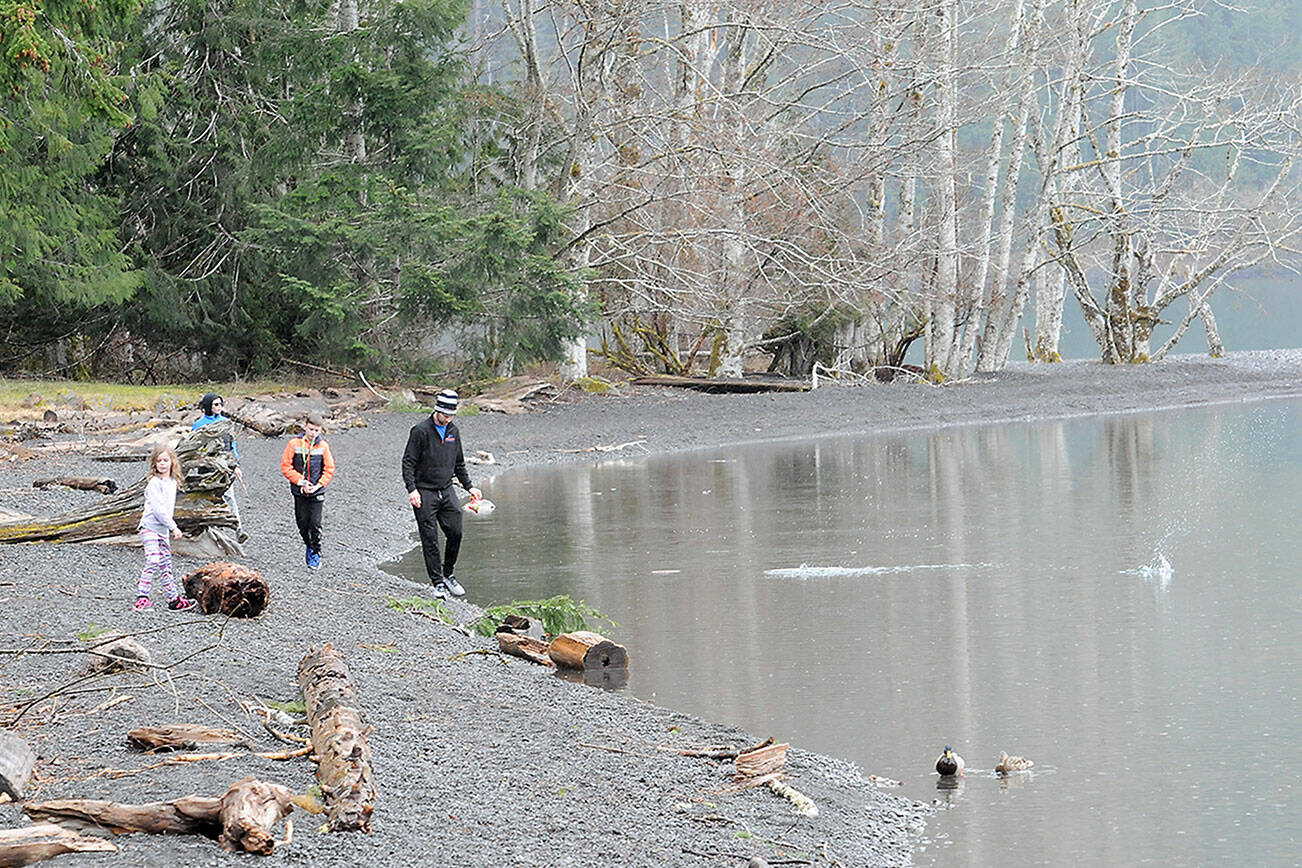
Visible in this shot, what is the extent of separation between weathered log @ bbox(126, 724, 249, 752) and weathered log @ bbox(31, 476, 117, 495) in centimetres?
1007

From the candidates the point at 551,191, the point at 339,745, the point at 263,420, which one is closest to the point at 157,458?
the point at 339,745

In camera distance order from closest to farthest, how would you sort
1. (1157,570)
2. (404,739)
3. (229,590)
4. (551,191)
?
1. (404,739)
2. (229,590)
3. (1157,570)
4. (551,191)

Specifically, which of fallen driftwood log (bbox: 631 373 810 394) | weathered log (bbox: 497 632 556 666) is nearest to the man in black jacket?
weathered log (bbox: 497 632 556 666)

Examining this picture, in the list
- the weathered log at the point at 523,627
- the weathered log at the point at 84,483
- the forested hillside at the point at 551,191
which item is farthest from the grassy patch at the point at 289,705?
the forested hillside at the point at 551,191

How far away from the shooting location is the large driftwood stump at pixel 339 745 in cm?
632

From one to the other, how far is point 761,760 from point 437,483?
6.34 m

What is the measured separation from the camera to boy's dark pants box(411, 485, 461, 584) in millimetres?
13969

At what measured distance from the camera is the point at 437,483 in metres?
14.0

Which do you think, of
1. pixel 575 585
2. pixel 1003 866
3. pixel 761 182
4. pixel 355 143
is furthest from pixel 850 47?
pixel 1003 866

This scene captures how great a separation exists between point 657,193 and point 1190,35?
74.1m

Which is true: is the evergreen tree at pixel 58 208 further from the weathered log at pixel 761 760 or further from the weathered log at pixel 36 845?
the weathered log at pixel 36 845

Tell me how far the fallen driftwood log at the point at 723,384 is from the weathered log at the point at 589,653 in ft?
83.4

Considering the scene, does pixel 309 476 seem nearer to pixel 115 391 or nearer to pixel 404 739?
pixel 404 739

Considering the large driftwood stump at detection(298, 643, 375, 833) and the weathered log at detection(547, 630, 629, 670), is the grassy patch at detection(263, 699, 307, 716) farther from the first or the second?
the weathered log at detection(547, 630, 629, 670)
